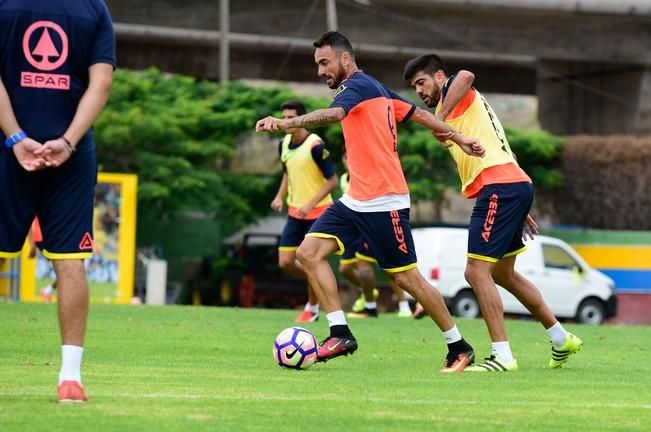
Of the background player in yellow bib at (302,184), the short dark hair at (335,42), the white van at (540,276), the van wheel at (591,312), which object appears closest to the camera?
the short dark hair at (335,42)

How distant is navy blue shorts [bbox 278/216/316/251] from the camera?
1752 cm

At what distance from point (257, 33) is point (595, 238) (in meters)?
14.8

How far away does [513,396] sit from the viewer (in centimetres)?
870

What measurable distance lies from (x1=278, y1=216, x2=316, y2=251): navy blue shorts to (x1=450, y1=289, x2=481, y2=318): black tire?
592 inches

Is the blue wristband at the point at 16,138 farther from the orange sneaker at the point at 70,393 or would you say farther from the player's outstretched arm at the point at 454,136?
the player's outstretched arm at the point at 454,136

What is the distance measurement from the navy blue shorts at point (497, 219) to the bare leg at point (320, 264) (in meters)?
1.12

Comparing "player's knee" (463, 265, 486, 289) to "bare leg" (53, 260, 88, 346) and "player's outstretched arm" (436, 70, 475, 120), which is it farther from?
"bare leg" (53, 260, 88, 346)

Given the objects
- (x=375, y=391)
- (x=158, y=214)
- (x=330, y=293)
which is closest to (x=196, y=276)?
(x=158, y=214)

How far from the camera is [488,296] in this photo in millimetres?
10852

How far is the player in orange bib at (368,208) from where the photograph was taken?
424 inches

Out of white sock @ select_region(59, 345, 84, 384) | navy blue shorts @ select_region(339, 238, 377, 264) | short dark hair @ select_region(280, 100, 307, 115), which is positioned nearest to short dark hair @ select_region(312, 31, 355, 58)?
white sock @ select_region(59, 345, 84, 384)

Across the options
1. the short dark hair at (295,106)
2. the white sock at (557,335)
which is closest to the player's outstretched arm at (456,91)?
the white sock at (557,335)

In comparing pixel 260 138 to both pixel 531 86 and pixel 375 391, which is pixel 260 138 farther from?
pixel 375 391

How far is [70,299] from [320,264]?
386cm
